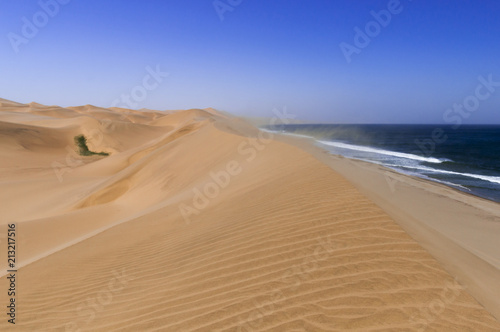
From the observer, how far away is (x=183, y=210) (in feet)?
19.9

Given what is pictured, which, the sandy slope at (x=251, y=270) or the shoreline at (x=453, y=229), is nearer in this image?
the sandy slope at (x=251, y=270)

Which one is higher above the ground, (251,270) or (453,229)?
(251,270)

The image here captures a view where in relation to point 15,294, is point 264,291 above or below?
above

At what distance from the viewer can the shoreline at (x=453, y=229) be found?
2.83m

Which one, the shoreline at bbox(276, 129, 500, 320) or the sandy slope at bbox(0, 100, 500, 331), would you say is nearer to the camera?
the sandy slope at bbox(0, 100, 500, 331)

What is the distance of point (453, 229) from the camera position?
7.00m

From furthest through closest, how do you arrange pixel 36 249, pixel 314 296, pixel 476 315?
1. pixel 36 249
2. pixel 314 296
3. pixel 476 315

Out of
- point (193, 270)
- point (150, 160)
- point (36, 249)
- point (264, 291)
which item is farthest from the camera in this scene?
point (150, 160)

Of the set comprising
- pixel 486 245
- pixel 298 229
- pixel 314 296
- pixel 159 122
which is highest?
pixel 159 122

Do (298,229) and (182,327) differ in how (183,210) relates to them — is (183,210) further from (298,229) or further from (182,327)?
(182,327)

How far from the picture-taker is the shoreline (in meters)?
2.83

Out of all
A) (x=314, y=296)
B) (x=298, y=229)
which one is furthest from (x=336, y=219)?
(x=314, y=296)

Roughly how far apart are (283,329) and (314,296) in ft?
1.32

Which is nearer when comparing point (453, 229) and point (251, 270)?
point (251, 270)
